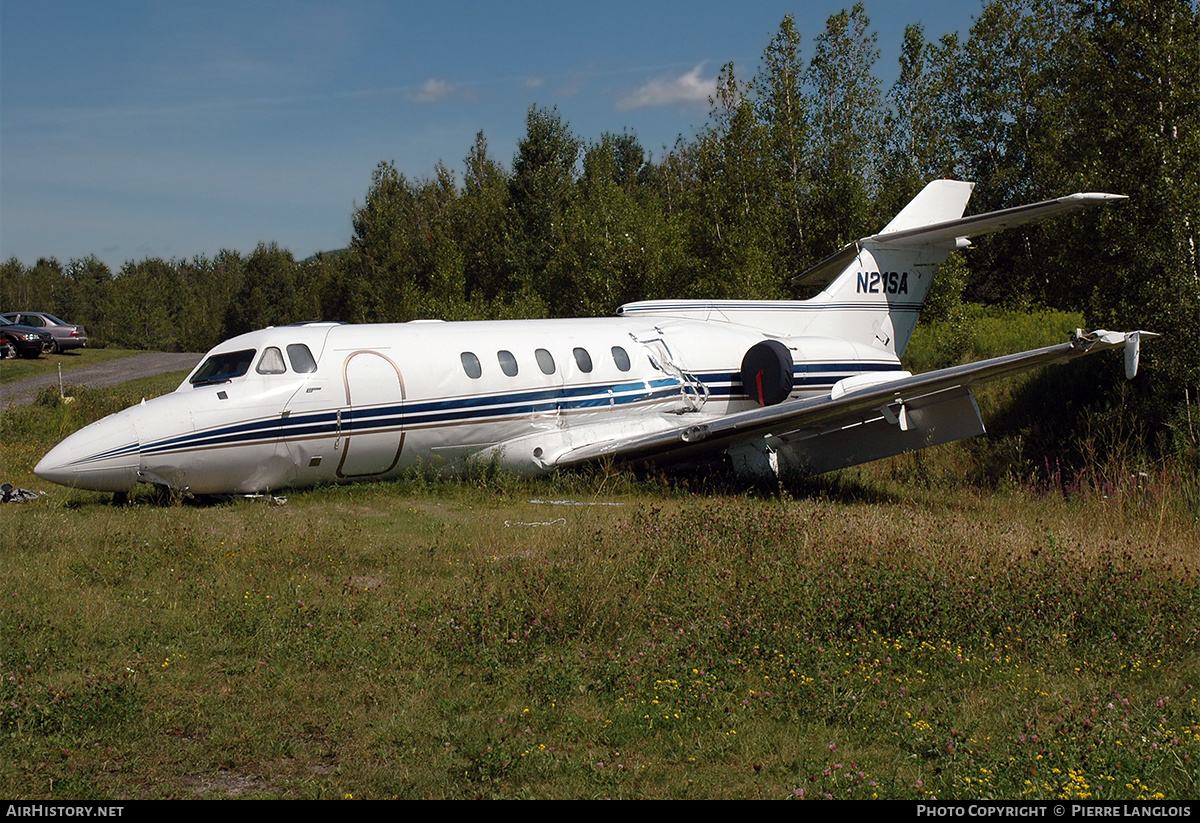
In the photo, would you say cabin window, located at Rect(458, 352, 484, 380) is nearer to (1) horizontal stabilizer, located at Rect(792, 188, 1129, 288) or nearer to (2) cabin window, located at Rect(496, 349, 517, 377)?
(2) cabin window, located at Rect(496, 349, 517, 377)

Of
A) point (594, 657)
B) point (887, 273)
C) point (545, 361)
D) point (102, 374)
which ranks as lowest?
point (594, 657)

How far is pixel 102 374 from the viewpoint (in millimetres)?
39719

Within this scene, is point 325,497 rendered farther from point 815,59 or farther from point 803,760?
point 815,59

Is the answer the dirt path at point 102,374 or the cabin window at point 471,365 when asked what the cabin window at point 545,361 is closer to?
the cabin window at point 471,365

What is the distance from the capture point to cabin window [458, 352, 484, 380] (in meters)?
15.0

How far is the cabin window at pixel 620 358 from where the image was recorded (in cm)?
1664

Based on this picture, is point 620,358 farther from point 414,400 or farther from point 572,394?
point 414,400

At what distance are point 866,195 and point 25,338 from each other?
120 ft

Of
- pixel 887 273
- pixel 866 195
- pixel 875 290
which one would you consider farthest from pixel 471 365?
pixel 866 195

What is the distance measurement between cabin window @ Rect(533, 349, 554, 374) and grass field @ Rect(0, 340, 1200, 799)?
12.9 feet

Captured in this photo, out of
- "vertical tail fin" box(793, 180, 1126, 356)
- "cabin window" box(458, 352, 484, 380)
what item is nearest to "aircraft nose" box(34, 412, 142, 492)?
"cabin window" box(458, 352, 484, 380)

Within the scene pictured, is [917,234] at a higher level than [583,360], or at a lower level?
higher

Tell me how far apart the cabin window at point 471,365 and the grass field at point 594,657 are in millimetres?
3289

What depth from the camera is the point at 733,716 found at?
651 cm
